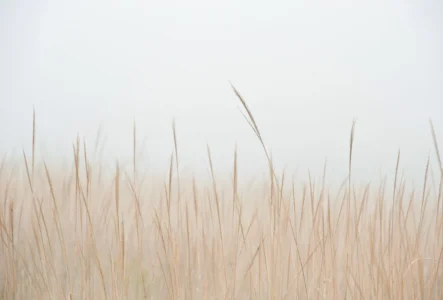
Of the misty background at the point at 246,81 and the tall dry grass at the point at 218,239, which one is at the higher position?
the misty background at the point at 246,81

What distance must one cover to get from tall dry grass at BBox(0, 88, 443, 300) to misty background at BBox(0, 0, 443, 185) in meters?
0.08

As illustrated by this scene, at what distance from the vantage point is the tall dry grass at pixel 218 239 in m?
1.29

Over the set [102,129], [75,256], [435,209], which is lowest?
[75,256]

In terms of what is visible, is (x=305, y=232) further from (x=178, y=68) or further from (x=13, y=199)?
(x=13, y=199)

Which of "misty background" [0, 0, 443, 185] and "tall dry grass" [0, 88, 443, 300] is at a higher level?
"misty background" [0, 0, 443, 185]

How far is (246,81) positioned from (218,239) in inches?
20.3

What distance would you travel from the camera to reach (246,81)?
54.9 inches

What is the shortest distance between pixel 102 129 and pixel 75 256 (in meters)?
0.41

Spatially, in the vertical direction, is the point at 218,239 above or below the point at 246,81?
below

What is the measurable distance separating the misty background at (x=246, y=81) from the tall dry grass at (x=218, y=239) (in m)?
0.08

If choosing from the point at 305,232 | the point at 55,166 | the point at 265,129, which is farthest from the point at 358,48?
the point at 55,166

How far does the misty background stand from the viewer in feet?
4.53

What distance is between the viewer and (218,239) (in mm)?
1306

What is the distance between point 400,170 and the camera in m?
1.38
